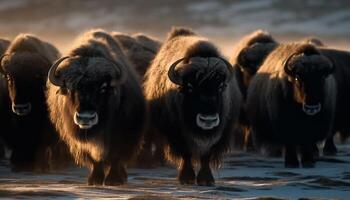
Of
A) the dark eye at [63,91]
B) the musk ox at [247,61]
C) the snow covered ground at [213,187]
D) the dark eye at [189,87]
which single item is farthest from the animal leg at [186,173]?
the musk ox at [247,61]

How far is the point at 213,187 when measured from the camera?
424 inches

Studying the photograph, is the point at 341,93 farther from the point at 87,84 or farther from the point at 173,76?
the point at 87,84

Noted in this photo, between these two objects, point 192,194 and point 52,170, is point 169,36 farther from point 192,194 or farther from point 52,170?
point 192,194

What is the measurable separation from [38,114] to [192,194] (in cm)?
383

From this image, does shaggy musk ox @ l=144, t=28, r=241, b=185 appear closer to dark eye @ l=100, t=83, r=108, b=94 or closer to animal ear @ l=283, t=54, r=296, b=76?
dark eye @ l=100, t=83, r=108, b=94

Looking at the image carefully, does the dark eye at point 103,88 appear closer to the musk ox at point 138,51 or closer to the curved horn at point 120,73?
the curved horn at point 120,73

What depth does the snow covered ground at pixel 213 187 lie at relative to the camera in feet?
31.9

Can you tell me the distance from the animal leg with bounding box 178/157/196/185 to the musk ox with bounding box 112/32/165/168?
988mm

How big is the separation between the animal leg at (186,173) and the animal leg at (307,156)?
3082 millimetres

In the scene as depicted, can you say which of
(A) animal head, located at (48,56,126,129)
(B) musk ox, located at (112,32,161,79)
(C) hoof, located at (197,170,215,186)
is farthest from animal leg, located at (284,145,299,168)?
(A) animal head, located at (48,56,126,129)

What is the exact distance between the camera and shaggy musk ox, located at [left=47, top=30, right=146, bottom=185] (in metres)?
10.3

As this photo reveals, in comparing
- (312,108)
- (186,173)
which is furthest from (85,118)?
(312,108)

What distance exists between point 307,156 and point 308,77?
1.63m

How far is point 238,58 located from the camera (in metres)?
17.9
